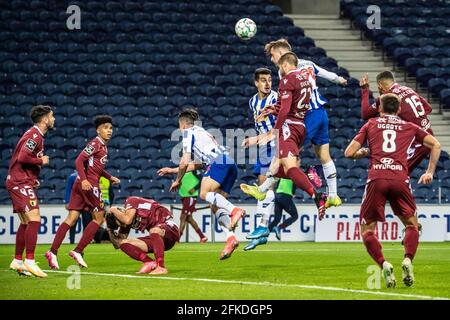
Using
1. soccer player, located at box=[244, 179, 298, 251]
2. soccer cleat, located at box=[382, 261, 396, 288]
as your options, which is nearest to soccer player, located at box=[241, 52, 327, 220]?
soccer cleat, located at box=[382, 261, 396, 288]

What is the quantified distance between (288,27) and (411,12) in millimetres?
4286

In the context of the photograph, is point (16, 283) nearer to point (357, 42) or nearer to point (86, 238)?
point (86, 238)

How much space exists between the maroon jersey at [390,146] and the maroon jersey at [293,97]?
286cm

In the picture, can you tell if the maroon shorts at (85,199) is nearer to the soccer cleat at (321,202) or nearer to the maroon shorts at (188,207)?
the soccer cleat at (321,202)

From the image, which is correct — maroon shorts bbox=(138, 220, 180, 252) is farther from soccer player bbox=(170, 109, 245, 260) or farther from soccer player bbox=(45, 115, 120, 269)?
soccer player bbox=(45, 115, 120, 269)

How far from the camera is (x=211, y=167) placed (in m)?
15.7

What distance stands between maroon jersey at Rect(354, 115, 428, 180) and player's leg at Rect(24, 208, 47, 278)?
4.56 m

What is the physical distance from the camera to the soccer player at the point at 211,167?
15102mm

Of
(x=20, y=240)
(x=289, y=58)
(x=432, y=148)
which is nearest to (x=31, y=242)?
(x=20, y=240)

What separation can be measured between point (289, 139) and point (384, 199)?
3.36 metres

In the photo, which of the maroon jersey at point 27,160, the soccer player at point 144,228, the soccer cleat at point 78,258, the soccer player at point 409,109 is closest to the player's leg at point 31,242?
the maroon jersey at point 27,160
